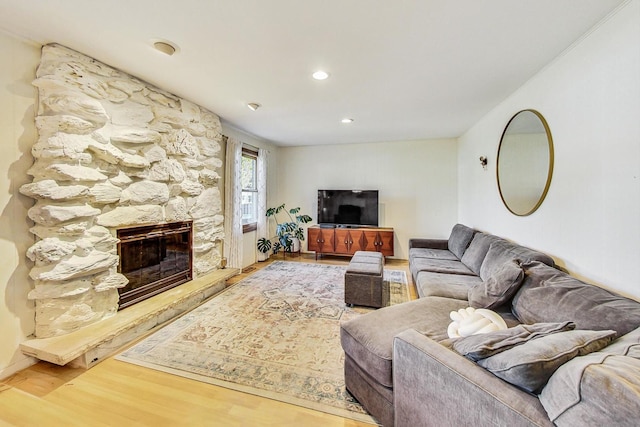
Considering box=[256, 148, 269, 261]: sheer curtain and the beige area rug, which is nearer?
the beige area rug

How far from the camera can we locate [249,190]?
189 inches

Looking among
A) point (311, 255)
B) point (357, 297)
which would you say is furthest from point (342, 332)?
point (311, 255)

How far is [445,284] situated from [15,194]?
3.52 m

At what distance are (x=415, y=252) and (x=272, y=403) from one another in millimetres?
2850

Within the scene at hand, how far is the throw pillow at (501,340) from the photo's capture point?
40.3 inches

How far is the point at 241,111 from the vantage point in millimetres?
3406

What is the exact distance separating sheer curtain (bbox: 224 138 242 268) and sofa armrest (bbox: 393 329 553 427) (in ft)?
10.8

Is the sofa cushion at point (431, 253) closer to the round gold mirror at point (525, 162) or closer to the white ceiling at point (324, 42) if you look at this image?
the round gold mirror at point (525, 162)

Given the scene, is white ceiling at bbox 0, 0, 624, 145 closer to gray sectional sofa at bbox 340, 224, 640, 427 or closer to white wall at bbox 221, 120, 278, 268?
white wall at bbox 221, 120, 278, 268

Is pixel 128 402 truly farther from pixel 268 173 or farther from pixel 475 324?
pixel 268 173

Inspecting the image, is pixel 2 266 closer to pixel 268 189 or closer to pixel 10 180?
pixel 10 180

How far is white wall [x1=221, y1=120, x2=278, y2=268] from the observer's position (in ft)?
13.9

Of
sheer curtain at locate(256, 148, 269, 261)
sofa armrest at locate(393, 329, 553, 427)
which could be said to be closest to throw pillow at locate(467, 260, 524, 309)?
sofa armrest at locate(393, 329, 553, 427)

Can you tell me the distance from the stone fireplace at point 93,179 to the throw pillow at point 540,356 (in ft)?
9.17
